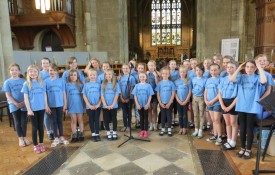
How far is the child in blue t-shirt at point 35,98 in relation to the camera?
334cm

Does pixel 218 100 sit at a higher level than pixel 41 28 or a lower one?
lower

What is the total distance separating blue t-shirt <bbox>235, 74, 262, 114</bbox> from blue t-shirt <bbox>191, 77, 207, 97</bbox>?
769mm

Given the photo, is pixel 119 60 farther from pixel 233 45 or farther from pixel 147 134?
pixel 147 134

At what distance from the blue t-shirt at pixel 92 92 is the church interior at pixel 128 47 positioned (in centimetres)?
71

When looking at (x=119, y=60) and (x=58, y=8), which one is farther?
(x=119, y=60)

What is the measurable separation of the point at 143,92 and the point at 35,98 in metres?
1.68

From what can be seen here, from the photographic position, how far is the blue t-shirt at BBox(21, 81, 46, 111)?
11.0 ft

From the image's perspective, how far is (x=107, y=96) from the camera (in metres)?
3.84

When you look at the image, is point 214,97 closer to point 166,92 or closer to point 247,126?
point 247,126

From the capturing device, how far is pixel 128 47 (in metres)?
13.2

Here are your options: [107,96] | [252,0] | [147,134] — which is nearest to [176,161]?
[147,134]

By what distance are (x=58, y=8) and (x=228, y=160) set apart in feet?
30.8

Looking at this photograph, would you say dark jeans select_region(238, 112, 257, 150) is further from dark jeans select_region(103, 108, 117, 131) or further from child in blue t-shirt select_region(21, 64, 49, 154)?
child in blue t-shirt select_region(21, 64, 49, 154)

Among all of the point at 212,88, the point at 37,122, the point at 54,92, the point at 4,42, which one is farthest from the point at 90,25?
the point at 212,88
